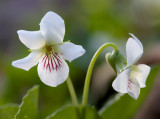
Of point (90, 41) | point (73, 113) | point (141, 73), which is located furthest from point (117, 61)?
point (90, 41)

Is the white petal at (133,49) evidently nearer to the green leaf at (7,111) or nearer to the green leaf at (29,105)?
the green leaf at (29,105)

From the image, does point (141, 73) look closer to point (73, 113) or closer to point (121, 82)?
point (121, 82)

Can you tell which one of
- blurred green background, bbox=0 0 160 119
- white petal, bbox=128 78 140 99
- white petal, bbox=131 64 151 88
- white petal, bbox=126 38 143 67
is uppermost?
white petal, bbox=126 38 143 67

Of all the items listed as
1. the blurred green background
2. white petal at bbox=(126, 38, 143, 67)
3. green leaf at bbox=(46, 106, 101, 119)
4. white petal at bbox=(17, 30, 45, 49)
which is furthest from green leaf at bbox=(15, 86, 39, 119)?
the blurred green background

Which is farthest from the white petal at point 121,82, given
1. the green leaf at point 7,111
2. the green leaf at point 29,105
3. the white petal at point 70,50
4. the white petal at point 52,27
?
the green leaf at point 7,111

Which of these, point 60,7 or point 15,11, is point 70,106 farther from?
point 15,11

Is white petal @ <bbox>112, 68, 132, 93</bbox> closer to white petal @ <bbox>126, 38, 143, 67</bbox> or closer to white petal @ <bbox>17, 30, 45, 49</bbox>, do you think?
white petal @ <bbox>126, 38, 143, 67</bbox>

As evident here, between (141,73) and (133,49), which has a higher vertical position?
(133,49)
